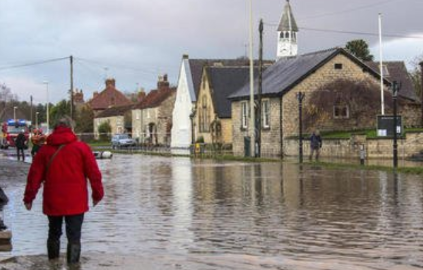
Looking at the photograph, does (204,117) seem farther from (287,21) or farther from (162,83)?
(162,83)

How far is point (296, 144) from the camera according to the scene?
156ft

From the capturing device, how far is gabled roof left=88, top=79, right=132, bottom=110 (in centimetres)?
12194

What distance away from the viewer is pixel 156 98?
303 feet

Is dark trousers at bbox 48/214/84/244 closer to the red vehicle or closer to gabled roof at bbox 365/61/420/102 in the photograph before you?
gabled roof at bbox 365/61/420/102

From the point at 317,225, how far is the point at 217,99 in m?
53.4

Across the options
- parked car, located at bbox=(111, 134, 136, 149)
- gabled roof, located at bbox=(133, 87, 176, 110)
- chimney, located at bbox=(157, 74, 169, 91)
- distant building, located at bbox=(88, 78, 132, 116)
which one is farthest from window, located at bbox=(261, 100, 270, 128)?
distant building, located at bbox=(88, 78, 132, 116)

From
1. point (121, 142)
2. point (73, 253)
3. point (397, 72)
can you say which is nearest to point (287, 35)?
point (397, 72)

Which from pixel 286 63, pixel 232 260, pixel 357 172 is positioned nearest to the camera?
pixel 232 260

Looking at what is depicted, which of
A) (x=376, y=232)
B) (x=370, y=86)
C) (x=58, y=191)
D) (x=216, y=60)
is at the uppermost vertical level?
(x=216, y=60)

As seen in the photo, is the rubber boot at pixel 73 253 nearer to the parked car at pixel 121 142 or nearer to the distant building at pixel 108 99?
the parked car at pixel 121 142

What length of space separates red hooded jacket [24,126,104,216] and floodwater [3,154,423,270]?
4.52 feet

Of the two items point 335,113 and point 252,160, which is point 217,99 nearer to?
point 335,113

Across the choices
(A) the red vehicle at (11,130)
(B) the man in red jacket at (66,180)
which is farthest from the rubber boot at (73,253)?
(A) the red vehicle at (11,130)

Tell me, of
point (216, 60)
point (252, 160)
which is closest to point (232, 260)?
point (252, 160)
